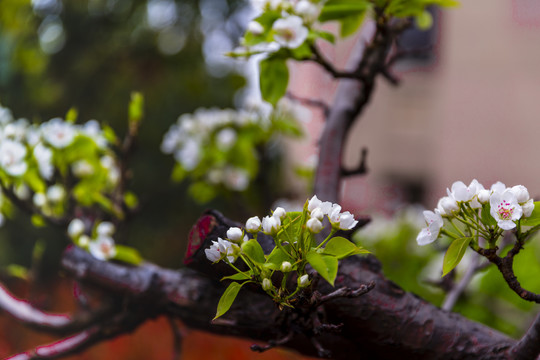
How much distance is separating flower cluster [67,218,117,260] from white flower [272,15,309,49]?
11.2 inches

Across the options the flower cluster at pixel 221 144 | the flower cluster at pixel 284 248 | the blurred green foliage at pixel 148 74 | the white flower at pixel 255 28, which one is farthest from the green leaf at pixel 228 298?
the blurred green foliage at pixel 148 74

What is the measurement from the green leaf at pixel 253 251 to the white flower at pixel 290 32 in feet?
0.58

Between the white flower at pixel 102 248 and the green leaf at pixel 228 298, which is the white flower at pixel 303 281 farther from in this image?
the white flower at pixel 102 248

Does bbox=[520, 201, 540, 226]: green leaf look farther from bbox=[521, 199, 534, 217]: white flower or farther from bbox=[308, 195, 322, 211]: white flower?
bbox=[308, 195, 322, 211]: white flower

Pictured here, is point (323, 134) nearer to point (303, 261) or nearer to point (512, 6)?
point (303, 261)

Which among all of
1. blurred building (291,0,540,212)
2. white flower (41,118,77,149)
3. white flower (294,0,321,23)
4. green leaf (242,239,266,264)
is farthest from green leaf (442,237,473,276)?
blurred building (291,0,540,212)

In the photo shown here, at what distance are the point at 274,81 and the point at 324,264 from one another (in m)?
0.22

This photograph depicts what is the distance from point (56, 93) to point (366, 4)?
4.00 ft

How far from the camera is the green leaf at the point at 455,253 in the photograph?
30cm

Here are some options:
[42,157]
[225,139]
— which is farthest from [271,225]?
[225,139]

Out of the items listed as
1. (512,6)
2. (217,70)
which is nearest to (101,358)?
(217,70)

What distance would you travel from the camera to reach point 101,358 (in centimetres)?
Answer: 53

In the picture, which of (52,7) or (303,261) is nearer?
(303,261)

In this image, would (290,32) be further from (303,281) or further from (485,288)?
(485,288)
